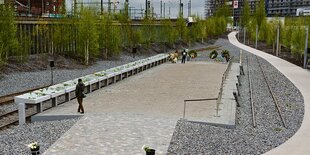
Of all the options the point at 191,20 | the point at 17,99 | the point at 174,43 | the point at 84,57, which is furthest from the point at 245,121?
the point at 191,20

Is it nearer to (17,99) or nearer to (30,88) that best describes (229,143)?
(17,99)

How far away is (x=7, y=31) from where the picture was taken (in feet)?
83.5

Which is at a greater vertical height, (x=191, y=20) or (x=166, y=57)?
(x=191, y=20)

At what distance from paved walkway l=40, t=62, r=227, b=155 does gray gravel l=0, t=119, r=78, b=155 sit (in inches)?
14.4

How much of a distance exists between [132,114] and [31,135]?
3604 mm

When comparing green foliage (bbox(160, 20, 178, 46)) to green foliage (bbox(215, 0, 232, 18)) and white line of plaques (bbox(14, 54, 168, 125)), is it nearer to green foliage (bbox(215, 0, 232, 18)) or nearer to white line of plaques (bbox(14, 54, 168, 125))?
white line of plaques (bbox(14, 54, 168, 125))

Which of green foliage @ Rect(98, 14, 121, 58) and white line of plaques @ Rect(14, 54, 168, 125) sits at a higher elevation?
green foliage @ Rect(98, 14, 121, 58)

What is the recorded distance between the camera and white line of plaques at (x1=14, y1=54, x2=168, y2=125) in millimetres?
13625

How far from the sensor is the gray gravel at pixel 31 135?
10.0 m

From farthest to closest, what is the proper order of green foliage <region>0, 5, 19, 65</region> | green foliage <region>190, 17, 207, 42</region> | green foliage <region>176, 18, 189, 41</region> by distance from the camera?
green foliage <region>190, 17, 207, 42</region> < green foliage <region>176, 18, 189, 41</region> < green foliage <region>0, 5, 19, 65</region>

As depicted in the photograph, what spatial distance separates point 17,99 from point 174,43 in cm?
4784

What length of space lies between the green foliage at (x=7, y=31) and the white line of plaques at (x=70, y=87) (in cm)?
797

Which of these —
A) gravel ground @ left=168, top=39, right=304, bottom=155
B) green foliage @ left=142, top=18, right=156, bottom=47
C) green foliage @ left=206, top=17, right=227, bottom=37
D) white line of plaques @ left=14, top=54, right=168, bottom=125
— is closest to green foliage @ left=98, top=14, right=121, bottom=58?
white line of plaques @ left=14, top=54, right=168, bottom=125

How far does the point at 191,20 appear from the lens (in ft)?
236
